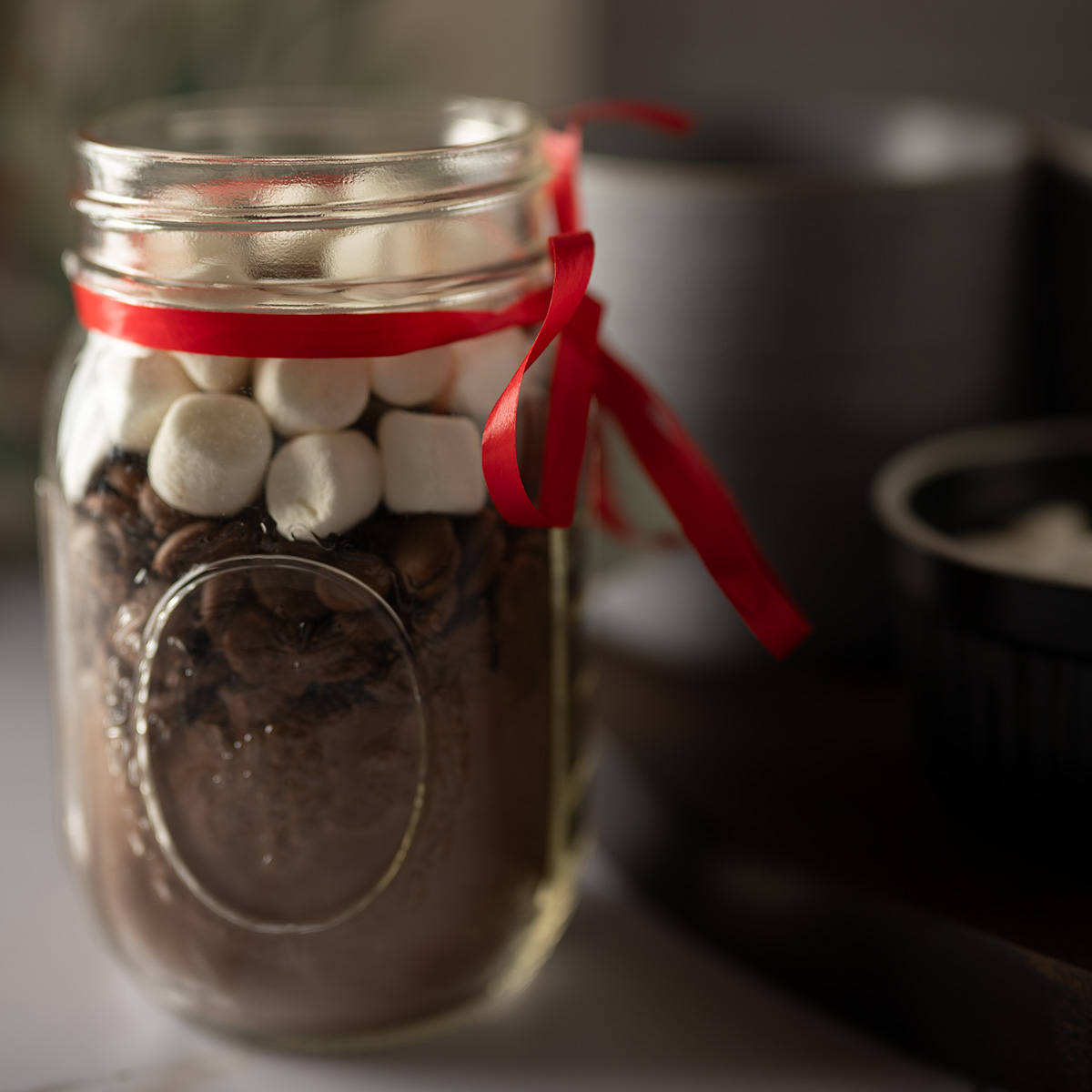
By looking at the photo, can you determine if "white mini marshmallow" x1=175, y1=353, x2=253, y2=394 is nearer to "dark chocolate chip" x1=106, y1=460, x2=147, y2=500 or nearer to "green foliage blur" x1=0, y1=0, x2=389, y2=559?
"dark chocolate chip" x1=106, y1=460, x2=147, y2=500

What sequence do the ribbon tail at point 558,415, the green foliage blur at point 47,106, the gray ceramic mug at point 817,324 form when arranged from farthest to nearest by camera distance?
the green foliage blur at point 47,106 → the gray ceramic mug at point 817,324 → the ribbon tail at point 558,415

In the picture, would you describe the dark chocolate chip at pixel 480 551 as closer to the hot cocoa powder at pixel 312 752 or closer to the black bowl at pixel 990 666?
the hot cocoa powder at pixel 312 752

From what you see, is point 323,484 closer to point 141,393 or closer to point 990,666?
point 141,393

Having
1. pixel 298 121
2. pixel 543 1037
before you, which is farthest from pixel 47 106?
pixel 543 1037

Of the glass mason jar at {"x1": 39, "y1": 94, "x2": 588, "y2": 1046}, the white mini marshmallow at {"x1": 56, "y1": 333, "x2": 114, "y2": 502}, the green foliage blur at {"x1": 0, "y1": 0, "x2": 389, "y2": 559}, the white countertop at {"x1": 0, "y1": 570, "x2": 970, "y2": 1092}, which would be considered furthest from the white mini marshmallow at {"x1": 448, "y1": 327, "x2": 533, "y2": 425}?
the green foliage blur at {"x1": 0, "y1": 0, "x2": 389, "y2": 559}

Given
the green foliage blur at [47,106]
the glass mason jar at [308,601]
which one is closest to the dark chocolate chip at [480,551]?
the glass mason jar at [308,601]

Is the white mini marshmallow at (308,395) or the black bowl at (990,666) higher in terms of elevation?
the white mini marshmallow at (308,395)
